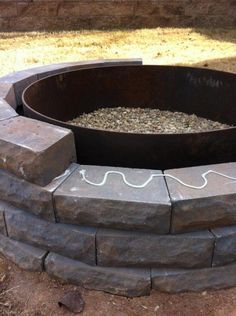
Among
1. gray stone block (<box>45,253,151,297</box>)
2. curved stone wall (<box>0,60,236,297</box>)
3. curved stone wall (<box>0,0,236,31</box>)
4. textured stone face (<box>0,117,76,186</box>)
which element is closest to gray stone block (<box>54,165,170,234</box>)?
curved stone wall (<box>0,60,236,297</box>)

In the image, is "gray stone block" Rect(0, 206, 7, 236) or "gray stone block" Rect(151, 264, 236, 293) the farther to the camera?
"gray stone block" Rect(0, 206, 7, 236)

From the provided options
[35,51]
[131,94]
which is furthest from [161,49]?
[131,94]

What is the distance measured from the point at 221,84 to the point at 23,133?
1844mm

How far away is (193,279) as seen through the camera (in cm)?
192

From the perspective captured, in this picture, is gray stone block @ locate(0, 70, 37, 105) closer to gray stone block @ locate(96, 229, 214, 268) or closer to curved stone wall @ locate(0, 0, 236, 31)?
gray stone block @ locate(96, 229, 214, 268)

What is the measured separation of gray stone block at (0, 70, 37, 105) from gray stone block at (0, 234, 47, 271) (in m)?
1.30

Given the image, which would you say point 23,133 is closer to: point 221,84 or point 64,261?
point 64,261

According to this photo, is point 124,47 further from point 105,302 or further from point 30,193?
point 105,302

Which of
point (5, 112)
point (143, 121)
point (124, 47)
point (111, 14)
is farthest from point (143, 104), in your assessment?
point (111, 14)

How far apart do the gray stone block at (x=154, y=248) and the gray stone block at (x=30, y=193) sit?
0.29m

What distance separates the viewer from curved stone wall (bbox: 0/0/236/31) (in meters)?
7.14

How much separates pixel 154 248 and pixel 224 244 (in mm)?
341

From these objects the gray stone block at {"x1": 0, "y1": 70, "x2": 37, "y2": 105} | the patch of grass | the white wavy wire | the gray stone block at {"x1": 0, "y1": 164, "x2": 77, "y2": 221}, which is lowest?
the patch of grass

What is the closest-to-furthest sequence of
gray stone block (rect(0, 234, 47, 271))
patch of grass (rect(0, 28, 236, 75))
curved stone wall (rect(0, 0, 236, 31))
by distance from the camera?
1. gray stone block (rect(0, 234, 47, 271))
2. patch of grass (rect(0, 28, 236, 75))
3. curved stone wall (rect(0, 0, 236, 31))
